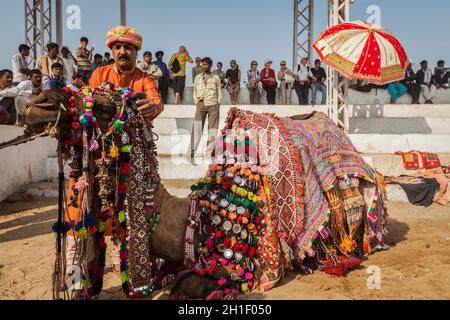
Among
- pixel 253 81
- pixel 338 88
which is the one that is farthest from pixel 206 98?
pixel 253 81

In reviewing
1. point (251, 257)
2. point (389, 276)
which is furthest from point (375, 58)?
point (251, 257)

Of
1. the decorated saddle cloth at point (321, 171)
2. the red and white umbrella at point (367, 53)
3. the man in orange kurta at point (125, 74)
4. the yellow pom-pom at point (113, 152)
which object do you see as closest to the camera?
the yellow pom-pom at point (113, 152)

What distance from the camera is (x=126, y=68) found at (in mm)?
3553

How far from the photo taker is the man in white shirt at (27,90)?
30.0ft

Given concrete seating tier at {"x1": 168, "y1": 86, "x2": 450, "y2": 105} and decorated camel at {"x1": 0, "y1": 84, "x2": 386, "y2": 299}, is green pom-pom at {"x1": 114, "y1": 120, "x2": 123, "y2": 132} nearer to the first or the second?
decorated camel at {"x1": 0, "y1": 84, "x2": 386, "y2": 299}

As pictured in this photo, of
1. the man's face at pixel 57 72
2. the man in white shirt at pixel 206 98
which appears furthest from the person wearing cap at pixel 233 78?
the man's face at pixel 57 72

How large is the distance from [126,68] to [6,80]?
22.6ft

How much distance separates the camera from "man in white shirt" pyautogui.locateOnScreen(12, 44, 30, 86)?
10977 millimetres

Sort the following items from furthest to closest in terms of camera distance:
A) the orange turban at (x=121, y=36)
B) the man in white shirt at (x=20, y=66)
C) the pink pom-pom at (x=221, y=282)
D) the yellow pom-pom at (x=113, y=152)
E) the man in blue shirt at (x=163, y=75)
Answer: the man in blue shirt at (x=163, y=75)
the man in white shirt at (x=20, y=66)
the orange turban at (x=121, y=36)
the pink pom-pom at (x=221, y=282)
the yellow pom-pom at (x=113, y=152)

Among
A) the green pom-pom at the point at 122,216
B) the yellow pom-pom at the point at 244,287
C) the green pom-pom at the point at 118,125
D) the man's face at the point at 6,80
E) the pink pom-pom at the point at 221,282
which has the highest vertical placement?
the man's face at the point at 6,80

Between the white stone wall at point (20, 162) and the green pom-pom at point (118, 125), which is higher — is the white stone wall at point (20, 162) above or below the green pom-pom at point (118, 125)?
below

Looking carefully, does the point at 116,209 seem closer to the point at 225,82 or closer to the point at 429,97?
the point at 225,82

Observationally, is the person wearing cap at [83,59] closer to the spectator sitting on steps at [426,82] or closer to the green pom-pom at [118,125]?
the green pom-pom at [118,125]

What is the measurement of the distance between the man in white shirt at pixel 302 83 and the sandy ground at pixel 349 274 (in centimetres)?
910
